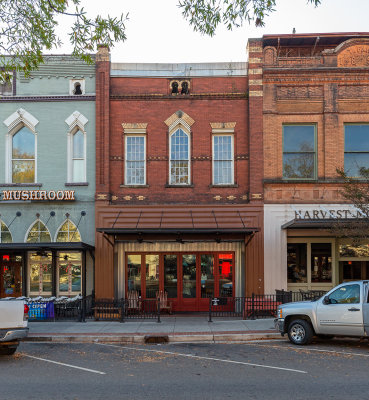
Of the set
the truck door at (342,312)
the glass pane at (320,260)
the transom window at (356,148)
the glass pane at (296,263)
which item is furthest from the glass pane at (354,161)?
the truck door at (342,312)

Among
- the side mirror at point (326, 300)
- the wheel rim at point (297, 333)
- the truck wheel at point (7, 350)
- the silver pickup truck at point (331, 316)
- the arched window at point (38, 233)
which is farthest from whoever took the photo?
the arched window at point (38, 233)

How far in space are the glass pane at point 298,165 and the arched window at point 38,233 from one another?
9993mm

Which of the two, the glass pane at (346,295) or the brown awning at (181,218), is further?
the brown awning at (181,218)

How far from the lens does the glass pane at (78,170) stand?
64.1 feet

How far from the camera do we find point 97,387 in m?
8.59

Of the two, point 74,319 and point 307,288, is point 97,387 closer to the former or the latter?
point 74,319

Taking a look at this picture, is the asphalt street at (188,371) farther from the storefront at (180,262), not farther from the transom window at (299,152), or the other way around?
the transom window at (299,152)

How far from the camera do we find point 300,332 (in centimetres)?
1249

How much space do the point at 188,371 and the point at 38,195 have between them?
11.5 meters

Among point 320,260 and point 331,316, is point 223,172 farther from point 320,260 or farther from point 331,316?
point 331,316

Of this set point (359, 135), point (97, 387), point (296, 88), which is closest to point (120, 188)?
point (296, 88)

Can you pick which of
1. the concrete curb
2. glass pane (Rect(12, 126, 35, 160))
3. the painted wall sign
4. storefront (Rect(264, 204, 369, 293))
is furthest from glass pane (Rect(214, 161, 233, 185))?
glass pane (Rect(12, 126, 35, 160))

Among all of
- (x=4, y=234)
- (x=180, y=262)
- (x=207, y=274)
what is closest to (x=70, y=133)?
(x=4, y=234)

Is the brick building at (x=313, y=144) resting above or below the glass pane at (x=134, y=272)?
above
